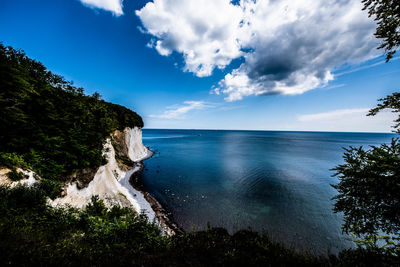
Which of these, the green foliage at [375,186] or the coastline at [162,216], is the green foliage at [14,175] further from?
the green foliage at [375,186]

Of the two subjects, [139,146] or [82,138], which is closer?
[82,138]

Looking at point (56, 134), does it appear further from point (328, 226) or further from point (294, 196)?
point (294, 196)

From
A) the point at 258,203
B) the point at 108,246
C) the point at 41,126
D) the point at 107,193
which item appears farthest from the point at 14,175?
the point at 258,203

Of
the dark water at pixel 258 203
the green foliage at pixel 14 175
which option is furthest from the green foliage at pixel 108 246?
the dark water at pixel 258 203

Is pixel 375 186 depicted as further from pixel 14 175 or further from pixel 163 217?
pixel 14 175

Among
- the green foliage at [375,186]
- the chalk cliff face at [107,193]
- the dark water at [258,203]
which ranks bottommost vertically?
the dark water at [258,203]

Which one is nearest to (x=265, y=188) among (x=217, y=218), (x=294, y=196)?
(x=294, y=196)

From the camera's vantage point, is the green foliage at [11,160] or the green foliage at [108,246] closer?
the green foliage at [108,246]

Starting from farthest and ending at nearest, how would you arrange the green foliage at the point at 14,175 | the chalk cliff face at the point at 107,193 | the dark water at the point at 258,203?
1. the dark water at the point at 258,203
2. the chalk cliff face at the point at 107,193
3. the green foliage at the point at 14,175
